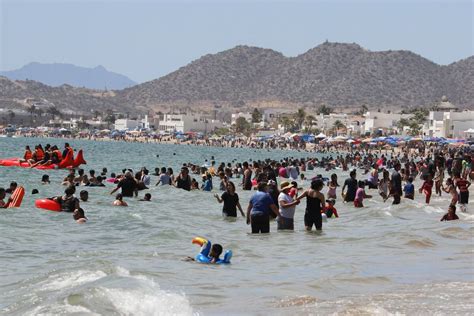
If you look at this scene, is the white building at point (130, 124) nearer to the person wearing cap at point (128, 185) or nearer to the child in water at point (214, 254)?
the person wearing cap at point (128, 185)

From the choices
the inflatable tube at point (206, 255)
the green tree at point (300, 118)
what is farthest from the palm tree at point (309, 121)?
the inflatable tube at point (206, 255)

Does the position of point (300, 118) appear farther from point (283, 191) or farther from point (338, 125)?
point (283, 191)

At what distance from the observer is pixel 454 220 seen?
58.7ft

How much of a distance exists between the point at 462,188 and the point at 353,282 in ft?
30.7

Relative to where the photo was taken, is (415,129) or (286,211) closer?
(286,211)

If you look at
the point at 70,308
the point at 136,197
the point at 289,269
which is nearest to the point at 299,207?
the point at 136,197

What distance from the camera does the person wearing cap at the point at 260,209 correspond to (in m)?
15.0

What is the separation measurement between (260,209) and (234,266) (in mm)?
2714

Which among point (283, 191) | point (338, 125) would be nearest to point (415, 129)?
point (338, 125)

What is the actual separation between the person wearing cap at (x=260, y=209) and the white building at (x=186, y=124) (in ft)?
485

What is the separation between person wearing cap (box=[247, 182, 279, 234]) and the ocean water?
8.8 inches

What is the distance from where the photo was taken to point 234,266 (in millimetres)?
12617

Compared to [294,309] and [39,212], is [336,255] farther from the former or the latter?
[39,212]

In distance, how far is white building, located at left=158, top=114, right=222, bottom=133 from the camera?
164 m
